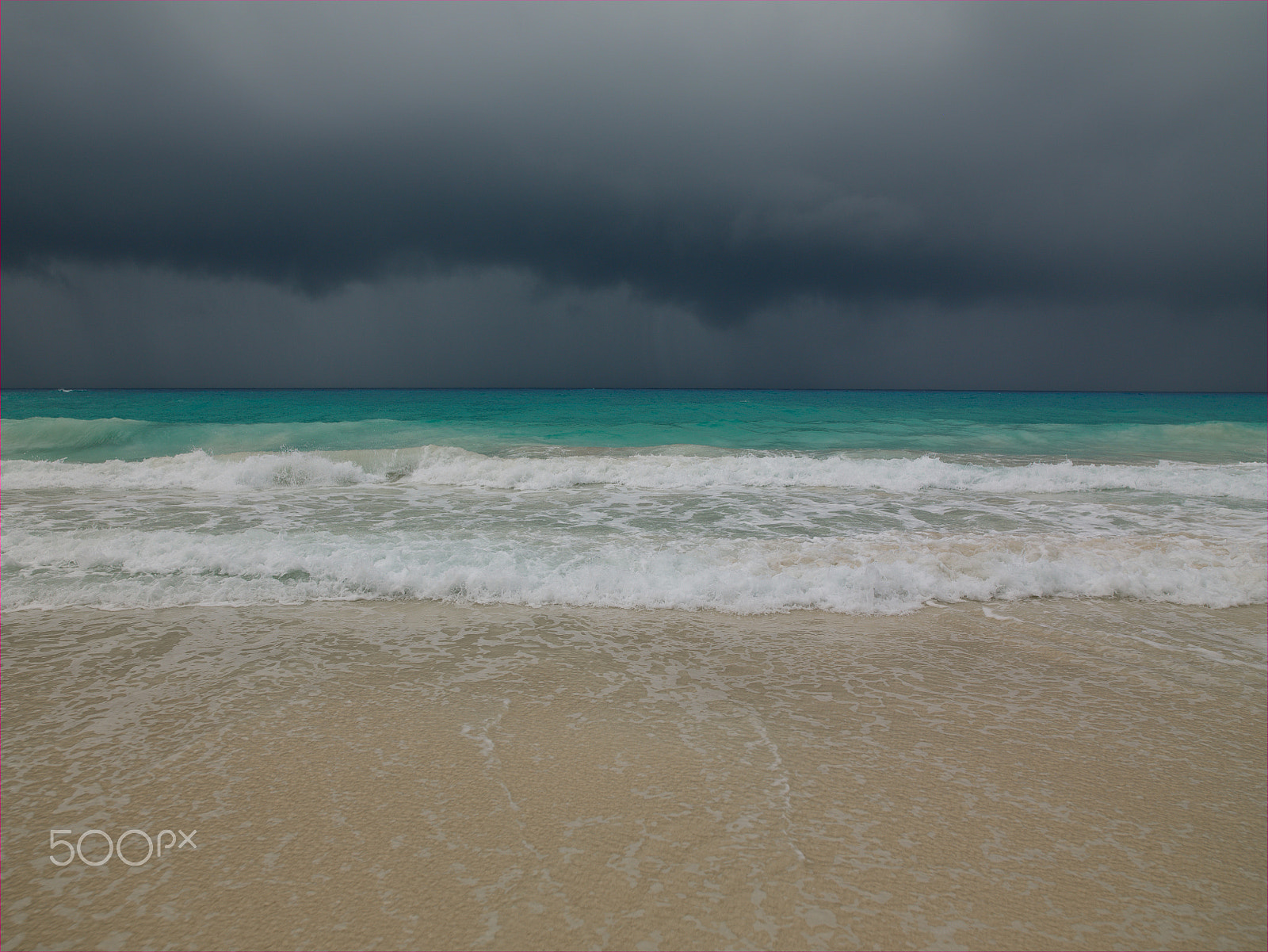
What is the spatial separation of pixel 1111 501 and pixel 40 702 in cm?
1592

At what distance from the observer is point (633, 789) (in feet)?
10.9

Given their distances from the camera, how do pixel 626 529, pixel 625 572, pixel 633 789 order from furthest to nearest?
pixel 626 529
pixel 625 572
pixel 633 789

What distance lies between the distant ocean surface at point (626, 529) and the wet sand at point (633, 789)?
117 cm

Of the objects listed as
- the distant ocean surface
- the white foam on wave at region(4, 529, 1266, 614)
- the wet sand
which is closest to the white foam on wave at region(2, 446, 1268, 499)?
the distant ocean surface

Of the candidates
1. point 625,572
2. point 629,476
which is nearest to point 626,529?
point 625,572

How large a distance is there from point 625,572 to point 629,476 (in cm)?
892

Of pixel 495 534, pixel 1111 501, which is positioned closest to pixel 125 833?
pixel 495 534

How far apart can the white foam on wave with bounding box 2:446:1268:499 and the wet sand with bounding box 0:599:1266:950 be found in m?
9.58

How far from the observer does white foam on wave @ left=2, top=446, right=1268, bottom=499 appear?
1458 centimetres

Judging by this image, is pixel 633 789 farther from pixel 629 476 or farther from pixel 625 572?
pixel 629 476

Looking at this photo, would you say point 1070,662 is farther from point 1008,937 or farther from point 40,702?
point 40,702

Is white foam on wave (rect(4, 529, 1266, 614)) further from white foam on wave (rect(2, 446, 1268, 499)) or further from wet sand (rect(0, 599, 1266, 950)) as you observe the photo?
white foam on wave (rect(2, 446, 1268, 499))

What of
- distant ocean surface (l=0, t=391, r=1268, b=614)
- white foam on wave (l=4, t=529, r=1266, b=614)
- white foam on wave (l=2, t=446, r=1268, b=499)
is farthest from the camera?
white foam on wave (l=2, t=446, r=1268, b=499)

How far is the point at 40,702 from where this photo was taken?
14.1 feet
